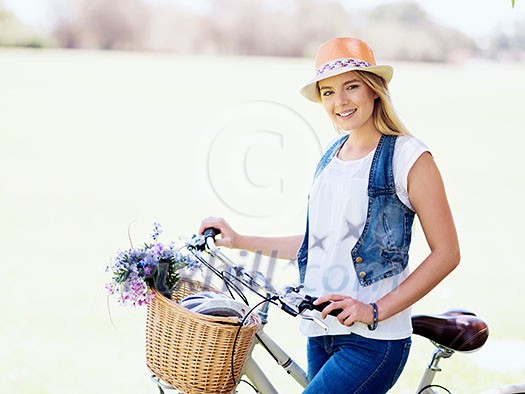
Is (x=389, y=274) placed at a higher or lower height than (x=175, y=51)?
lower

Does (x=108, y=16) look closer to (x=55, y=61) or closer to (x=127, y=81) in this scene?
(x=55, y=61)

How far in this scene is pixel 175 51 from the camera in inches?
1103

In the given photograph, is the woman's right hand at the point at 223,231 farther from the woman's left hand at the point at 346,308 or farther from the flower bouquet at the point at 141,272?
the woman's left hand at the point at 346,308

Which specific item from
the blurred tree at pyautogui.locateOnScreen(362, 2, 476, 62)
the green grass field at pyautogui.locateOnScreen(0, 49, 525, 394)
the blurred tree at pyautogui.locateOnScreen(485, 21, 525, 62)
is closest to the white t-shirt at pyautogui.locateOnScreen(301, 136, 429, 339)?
the green grass field at pyautogui.locateOnScreen(0, 49, 525, 394)

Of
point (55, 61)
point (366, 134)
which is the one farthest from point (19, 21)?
point (366, 134)

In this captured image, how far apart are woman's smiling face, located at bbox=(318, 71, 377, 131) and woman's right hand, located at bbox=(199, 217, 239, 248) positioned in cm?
50

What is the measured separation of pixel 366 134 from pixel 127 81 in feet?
72.6

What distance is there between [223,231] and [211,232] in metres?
0.06

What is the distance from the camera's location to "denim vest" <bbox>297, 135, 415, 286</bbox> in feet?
7.82

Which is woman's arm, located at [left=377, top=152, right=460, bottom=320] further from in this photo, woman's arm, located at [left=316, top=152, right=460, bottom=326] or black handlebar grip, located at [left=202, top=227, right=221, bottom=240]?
black handlebar grip, located at [left=202, top=227, right=221, bottom=240]

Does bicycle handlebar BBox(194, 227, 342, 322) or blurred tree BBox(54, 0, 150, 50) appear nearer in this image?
bicycle handlebar BBox(194, 227, 342, 322)

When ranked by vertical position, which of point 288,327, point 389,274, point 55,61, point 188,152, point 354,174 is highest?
point 55,61

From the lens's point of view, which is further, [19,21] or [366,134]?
[19,21]

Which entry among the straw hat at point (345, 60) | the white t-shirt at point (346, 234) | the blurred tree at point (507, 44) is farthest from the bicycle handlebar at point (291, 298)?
the blurred tree at point (507, 44)
